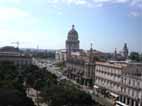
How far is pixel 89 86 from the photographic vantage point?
75.4 meters

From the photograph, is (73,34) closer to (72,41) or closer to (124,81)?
(72,41)

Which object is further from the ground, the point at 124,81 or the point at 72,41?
the point at 72,41

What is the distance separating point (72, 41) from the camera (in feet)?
469

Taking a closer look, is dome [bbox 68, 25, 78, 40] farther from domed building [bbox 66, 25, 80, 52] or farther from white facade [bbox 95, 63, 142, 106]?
white facade [bbox 95, 63, 142, 106]

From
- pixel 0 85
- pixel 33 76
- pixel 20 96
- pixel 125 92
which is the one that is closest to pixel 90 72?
pixel 33 76

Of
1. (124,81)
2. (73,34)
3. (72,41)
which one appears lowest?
(124,81)

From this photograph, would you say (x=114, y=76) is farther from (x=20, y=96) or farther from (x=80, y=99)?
(x=20, y=96)

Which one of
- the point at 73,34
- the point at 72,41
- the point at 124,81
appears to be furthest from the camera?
the point at 72,41

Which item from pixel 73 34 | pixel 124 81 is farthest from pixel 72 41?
pixel 124 81

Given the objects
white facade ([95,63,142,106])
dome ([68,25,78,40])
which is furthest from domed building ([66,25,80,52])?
white facade ([95,63,142,106])

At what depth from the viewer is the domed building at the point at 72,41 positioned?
462 ft

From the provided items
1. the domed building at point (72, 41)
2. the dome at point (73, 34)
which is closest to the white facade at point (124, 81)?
the dome at point (73, 34)

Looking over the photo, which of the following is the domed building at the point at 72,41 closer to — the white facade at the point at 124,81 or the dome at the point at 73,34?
the dome at the point at 73,34

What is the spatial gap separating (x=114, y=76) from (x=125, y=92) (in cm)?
555
